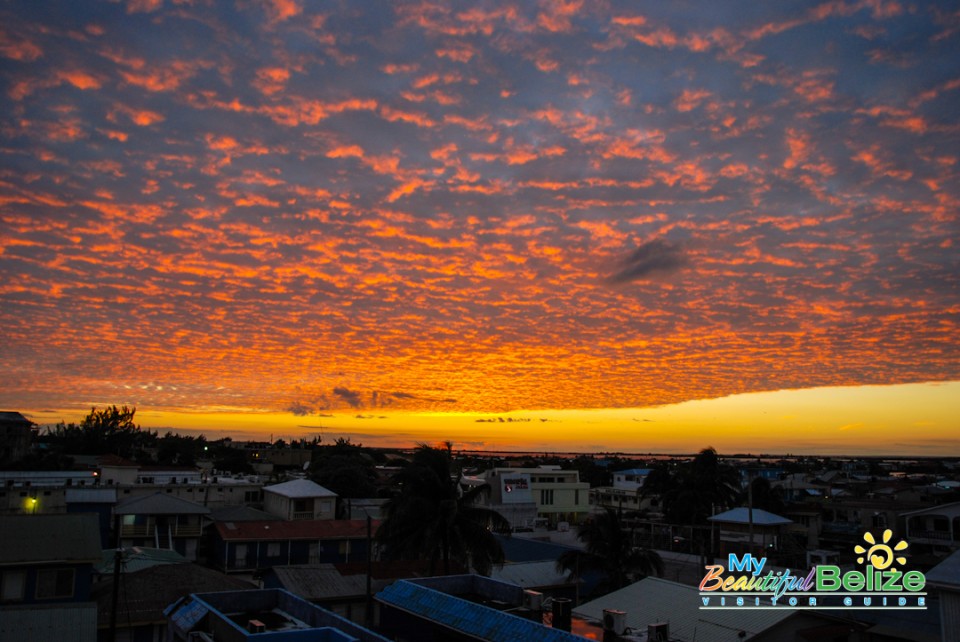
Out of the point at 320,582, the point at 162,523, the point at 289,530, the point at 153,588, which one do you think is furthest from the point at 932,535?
the point at 162,523

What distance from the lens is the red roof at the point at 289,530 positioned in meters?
49.7

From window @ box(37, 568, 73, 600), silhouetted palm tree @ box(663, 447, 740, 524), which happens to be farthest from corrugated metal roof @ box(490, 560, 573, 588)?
silhouetted palm tree @ box(663, 447, 740, 524)

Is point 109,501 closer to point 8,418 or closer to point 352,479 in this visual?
point 352,479

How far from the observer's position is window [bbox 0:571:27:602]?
92.6 ft

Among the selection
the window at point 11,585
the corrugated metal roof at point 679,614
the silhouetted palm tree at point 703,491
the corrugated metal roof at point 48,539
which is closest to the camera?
the corrugated metal roof at point 679,614

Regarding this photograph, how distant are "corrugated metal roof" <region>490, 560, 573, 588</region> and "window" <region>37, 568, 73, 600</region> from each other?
22.0 meters

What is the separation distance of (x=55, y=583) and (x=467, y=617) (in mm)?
19797

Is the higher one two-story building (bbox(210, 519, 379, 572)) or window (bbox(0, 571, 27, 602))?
window (bbox(0, 571, 27, 602))

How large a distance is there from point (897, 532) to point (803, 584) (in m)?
53.9

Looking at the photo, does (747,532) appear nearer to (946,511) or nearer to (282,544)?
(946,511)

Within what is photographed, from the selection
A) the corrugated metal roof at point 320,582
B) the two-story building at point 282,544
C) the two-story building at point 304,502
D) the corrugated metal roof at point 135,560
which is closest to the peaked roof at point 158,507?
the two-story building at point 282,544

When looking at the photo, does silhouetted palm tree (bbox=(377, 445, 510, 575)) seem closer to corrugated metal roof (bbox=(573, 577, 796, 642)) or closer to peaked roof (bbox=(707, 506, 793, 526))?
corrugated metal roof (bbox=(573, 577, 796, 642))

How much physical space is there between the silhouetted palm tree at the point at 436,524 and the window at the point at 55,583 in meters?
14.1

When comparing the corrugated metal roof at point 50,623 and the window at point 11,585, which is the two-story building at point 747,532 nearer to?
the corrugated metal roof at point 50,623
